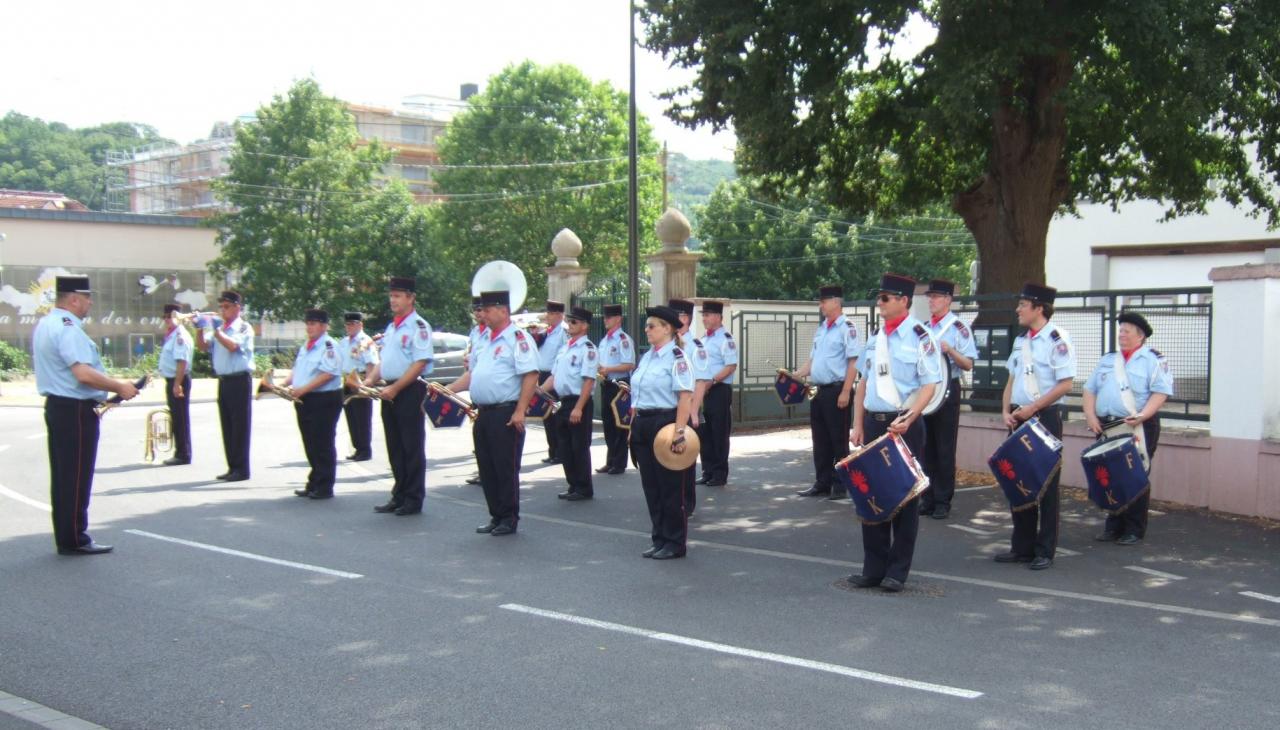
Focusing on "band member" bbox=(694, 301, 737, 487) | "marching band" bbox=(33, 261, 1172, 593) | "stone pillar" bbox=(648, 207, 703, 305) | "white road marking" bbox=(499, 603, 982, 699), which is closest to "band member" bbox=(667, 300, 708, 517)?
"marching band" bbox=(33, 261, 1172, 593)

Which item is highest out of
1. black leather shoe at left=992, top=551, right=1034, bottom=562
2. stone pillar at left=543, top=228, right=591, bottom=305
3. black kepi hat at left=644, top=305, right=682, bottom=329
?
stone pillar at left=543, top=228, right=591, bottom=305

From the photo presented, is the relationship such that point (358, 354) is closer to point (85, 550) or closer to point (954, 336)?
point (85, 550)

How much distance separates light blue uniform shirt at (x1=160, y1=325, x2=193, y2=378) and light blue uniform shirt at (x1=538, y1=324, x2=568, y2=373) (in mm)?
4279

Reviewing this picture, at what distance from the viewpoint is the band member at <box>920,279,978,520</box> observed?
425 inches

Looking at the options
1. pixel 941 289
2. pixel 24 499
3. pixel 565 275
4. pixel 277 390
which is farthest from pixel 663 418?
pixel 565 275

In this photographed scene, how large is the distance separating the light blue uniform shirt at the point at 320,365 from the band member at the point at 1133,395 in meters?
7.11

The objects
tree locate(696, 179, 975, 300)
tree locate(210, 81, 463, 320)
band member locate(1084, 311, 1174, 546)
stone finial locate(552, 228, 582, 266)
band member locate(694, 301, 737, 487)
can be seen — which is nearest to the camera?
band member locate(1084, 311, 1174, 546)

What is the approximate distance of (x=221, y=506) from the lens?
11.0m

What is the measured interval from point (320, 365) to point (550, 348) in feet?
9.85

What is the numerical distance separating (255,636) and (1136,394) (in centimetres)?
695

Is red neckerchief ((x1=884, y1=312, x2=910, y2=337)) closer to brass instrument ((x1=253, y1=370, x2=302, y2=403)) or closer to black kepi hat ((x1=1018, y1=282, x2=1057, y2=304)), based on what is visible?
black kepi hat ((x1=1018, y1=282, x2=1057, y2=304))

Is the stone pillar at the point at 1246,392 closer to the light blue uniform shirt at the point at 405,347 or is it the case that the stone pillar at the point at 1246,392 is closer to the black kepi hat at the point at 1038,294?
the black kepi hat at the point at 1038,294

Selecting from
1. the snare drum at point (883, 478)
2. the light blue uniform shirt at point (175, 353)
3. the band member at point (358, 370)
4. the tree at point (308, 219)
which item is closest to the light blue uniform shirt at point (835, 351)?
the snare drum at point (883, 478)

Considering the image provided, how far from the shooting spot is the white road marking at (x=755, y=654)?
17.9 feet
